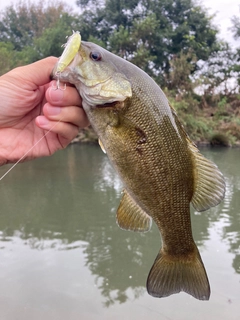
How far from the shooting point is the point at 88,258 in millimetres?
5750

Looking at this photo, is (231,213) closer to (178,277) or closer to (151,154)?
(178,277)

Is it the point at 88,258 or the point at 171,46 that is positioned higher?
the point at 171,46

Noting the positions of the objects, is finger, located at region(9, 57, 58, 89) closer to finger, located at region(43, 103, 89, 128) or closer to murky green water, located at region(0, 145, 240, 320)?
finger, located at region(43, 103, 89, 128)

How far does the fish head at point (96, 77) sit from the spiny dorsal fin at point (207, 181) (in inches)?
16.9

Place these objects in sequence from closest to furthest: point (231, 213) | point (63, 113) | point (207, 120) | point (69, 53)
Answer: point (69, 53)
point (63, 113)
point (231, 213)
point (207, 120)

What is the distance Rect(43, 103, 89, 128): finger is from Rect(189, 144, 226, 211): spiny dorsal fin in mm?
594

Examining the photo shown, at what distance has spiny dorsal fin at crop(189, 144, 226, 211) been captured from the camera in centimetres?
164

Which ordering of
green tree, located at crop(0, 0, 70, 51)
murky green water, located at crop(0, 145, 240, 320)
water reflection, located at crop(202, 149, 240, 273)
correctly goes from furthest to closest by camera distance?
green tree, located at crop(0, 0, 70, 51), water reflection, located at crop(202, 149, 240, 273), murky green water, located at crop(0, 145, 240, 320)

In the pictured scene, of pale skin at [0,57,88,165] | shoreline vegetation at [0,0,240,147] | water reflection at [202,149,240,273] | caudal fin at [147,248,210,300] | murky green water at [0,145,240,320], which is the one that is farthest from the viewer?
shoreline vegetation at [0,0,240,147]

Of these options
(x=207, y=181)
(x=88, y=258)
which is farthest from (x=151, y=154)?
(x=88, y=258)

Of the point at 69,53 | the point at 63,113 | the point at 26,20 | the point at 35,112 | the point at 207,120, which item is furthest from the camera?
the point at 26,20

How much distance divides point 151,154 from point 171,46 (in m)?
27.0

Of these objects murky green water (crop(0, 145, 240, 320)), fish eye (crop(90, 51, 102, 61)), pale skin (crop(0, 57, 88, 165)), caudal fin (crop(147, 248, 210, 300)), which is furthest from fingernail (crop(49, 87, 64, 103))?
murky green water (crop(0, 145, 240, 320))

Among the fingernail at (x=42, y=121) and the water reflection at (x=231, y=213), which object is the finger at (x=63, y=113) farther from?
the water reflection at (x=231, y=213)
